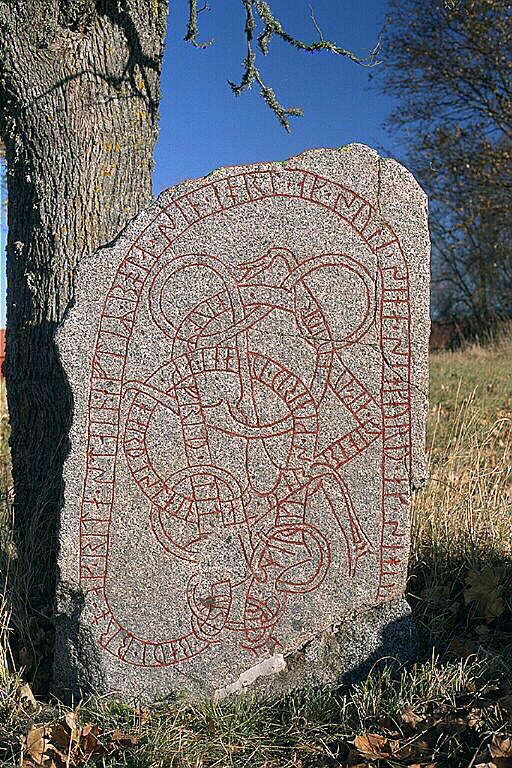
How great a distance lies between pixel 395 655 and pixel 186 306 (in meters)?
1.62

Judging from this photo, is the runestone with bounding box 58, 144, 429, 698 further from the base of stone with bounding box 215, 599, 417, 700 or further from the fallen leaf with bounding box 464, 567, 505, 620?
the fallen leaf with bounding box 464, 567, 505, 620

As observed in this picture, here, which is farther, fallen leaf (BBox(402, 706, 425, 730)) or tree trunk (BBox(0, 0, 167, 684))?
tree trunk (BBox(0, 0, 167, 684))

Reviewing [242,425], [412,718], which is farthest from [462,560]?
[242,425]

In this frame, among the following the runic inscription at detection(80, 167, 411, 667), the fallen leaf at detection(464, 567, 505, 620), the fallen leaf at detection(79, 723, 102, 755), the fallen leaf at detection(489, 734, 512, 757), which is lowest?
the fallen leaf at detection(79, 723, 102, 755)

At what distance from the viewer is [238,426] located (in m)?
3.00

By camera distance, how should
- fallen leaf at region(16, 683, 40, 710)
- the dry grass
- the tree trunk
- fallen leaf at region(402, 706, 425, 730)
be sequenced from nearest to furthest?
fallen leaf at region(402, 706, 425, 730)
fallen leaf at region(16, 683, 40, 710)
the dry grass
the tree trunk

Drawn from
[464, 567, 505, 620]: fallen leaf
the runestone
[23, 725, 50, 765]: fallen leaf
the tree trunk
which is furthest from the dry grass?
the tree trunk

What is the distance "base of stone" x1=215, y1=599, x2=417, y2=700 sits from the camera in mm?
3014

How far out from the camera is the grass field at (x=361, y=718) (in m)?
2.58

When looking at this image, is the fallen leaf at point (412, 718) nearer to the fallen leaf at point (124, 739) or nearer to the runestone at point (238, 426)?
the runestone at point (238, 426)

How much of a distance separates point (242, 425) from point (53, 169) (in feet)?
5.37

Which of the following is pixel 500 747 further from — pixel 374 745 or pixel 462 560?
pixel 462 560

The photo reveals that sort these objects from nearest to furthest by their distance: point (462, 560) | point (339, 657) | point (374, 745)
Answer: point (374, 745) < point (339, 657) < point (462, 560)

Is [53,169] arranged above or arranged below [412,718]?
above
